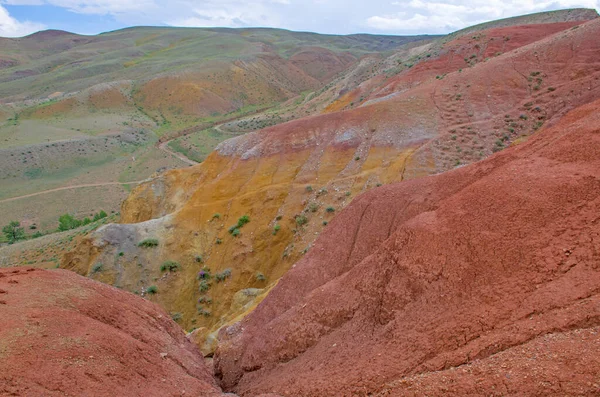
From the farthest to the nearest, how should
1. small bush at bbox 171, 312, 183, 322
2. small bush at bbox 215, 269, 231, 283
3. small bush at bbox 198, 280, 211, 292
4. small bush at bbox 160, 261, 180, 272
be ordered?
small bush at bbox 160, 261, 180, 272 → small bush at bbox 215, 269, 231, 283 → small bush at bbox 198, 280, 211, 292 → small bush at bbox 171, 312, 183, 322

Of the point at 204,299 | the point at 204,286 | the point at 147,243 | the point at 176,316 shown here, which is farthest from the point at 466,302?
the point at 147,243

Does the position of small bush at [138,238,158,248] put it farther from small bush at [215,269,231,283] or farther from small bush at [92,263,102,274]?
small bush at [215,269,231,283]

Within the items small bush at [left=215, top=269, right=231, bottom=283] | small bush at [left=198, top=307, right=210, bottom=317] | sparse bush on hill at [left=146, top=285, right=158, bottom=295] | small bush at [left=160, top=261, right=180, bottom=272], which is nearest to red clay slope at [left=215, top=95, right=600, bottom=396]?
small bush at [left=198, top=307, right=210, bottom=317]

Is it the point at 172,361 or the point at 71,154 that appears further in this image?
the point at 71,154

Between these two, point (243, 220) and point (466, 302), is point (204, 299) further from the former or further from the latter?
point (466, 302)

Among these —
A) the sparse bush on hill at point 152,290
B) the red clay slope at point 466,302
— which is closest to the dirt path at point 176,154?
the sparse bush on hill at point 152,290

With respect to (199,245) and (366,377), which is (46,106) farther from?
(366,377)

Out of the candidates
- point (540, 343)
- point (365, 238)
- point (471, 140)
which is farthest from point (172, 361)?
point (471, 140)
